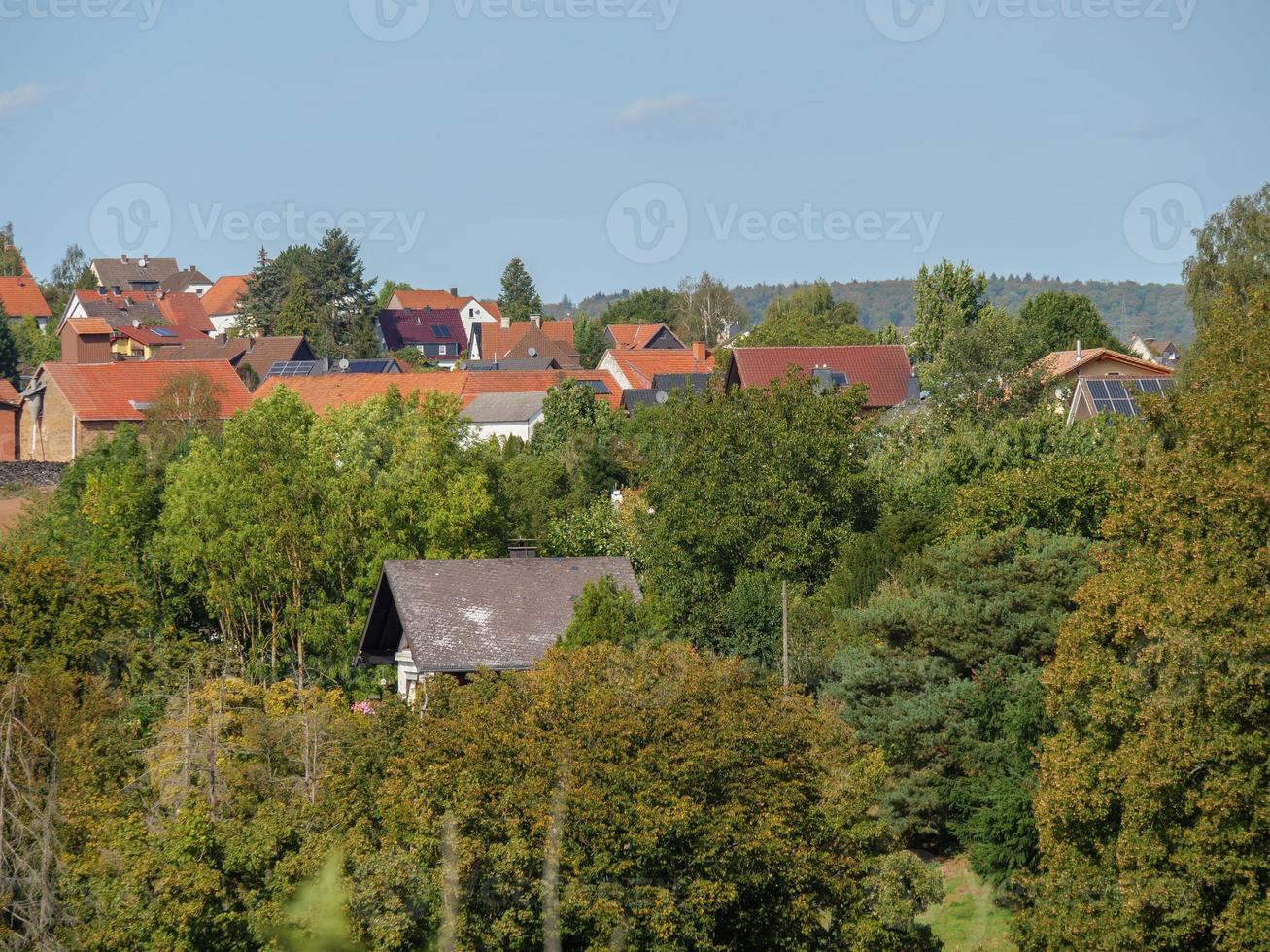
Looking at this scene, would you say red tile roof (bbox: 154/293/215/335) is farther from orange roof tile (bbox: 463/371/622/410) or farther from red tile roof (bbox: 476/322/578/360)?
orange roof tile (bbox: 463/371/622/410)

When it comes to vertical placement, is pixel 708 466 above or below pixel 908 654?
above

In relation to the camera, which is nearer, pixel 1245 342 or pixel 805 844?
pixel 805 844

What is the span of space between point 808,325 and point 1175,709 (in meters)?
64.7

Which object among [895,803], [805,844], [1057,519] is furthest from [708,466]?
[805,844]

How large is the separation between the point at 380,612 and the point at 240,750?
7.46 meters

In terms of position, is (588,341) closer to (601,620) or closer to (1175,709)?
(601,620)

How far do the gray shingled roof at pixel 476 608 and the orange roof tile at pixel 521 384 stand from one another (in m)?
39.1

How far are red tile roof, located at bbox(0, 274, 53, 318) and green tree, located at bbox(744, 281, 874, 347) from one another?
182 ft

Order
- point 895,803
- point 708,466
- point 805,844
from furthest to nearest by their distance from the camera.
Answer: point 708,466 → point 895,803 → point 805,844

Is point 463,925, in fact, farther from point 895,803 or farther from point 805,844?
point 895,803

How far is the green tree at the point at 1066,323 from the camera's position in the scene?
2842 inches

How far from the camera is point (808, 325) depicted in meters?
81.4

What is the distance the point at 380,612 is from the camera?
96.8 ft

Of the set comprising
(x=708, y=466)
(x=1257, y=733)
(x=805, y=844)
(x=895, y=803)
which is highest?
(x=708, y=466)
